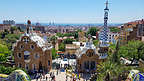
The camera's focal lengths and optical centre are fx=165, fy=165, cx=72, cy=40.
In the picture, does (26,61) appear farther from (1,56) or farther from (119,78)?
(119,78)

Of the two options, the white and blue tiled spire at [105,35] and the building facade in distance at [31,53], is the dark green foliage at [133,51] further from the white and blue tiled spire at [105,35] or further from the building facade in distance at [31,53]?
the building facade in distance at [31,53]

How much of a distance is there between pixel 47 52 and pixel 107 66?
15.8 m

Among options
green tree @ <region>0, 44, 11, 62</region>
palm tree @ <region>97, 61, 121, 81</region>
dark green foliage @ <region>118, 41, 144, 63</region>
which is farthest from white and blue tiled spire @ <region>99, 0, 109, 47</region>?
green tree @ <region>0, 44, 11, 62</region>

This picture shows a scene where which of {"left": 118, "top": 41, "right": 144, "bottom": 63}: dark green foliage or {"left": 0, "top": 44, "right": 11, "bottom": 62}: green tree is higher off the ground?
{"left": 118, "top": 41, "right": 144, "bottom": 63}: dark green foliage

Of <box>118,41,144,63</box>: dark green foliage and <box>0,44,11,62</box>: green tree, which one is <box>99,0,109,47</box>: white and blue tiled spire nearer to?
<box>118,41,144,63</box>: dark green foliage

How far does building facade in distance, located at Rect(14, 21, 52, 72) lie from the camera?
34125 millimetres

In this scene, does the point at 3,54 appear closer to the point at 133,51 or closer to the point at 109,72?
the point at 109,72

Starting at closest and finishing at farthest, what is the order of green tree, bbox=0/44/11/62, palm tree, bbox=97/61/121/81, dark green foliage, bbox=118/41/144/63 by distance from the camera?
palm tree, bbox=97/61/121/81
dark green foliage, bbox=118/41/144/63
green tree, bbox=0/44/11/62

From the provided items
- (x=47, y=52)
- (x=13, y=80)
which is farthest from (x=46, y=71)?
(x=13, y=80)

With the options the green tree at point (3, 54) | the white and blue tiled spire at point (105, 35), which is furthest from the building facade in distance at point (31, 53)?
the white and blue tiled spire at point (105, 35)

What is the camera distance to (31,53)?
1358 inches

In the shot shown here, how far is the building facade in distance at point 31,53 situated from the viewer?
34125mm

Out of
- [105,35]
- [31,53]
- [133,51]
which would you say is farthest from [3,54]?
[133,51]

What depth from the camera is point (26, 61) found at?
3441cm
